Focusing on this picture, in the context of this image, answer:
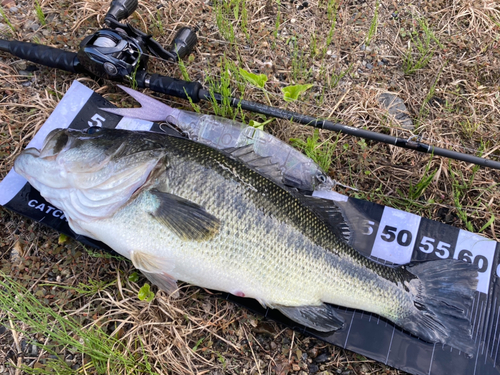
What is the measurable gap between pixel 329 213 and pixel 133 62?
2.20m

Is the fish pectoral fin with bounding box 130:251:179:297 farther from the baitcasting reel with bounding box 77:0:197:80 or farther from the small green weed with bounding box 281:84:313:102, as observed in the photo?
the small green weed with bounding box 281:84:313:102

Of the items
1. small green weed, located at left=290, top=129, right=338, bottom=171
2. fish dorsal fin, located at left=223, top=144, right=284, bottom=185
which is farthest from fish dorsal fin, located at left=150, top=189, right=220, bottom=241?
small green weed, located at left=290, top=129, right=338, bottom=171

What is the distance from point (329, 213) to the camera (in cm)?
282

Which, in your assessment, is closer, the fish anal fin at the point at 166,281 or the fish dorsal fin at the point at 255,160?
the fish anal fin at the point at 166,281

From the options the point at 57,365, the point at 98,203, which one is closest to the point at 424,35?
the point at 98,203

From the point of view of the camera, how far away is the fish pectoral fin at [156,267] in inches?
99.2

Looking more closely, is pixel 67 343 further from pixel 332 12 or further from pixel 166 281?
pixel 332 12

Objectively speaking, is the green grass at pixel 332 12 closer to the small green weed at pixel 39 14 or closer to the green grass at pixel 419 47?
the green grass at pixel 419 47

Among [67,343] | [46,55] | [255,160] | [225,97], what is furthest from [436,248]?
[46,55]

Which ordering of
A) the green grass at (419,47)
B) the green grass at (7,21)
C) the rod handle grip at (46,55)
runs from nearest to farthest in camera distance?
the rod handle grip at (46,55)
the green grass at (7,21)
the green grass at (419,47)

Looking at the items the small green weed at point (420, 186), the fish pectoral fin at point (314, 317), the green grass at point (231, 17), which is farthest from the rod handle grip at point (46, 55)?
the small green weed at point (420, 186)

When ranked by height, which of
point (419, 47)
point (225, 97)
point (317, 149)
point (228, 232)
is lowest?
point (317, 149)

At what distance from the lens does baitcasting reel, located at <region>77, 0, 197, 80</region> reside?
10.3 ft

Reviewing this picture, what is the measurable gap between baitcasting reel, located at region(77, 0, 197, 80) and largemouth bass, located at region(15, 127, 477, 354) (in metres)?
0.74
